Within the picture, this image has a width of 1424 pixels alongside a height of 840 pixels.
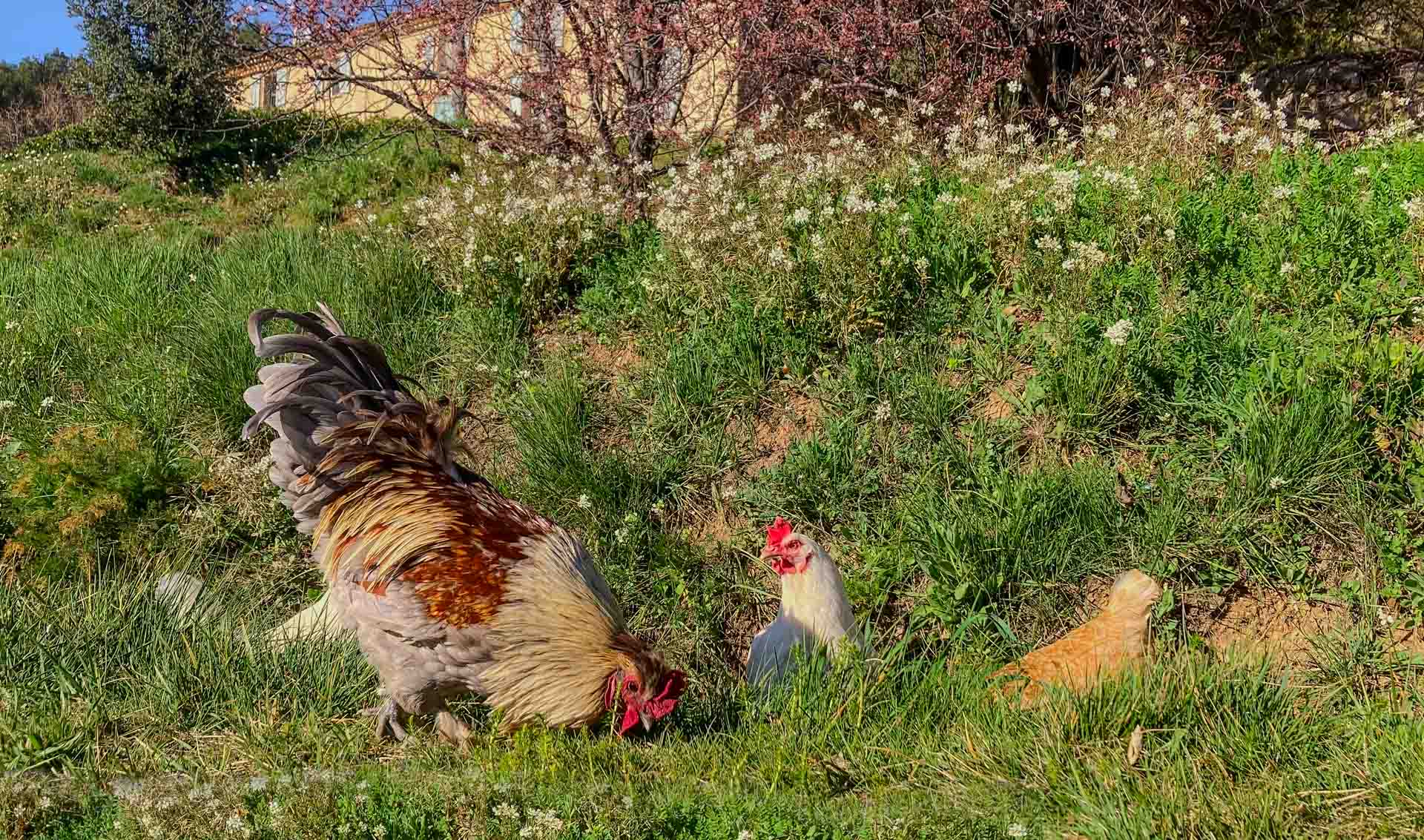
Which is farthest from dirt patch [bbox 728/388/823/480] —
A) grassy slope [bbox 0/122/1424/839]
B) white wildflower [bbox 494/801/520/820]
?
white wildflower [bbox 494/801/520/820]

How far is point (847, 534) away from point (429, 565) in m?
2.06

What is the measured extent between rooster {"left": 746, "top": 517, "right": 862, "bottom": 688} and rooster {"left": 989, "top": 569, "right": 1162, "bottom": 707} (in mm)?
633

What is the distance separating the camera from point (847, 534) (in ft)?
16.2

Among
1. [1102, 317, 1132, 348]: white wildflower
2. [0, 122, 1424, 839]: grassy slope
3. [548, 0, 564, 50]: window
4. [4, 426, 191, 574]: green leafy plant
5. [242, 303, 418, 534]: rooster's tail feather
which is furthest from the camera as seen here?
[548, 0, 564, 50]: window

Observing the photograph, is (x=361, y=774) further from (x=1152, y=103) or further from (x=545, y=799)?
(x=1152, y=103)

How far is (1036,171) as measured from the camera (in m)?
6.09

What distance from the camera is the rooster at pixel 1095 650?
361cm

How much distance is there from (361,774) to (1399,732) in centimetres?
319

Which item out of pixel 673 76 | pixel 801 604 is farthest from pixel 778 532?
pixel 673 76

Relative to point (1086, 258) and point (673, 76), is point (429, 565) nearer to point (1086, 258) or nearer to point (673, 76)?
point (1086, 258)

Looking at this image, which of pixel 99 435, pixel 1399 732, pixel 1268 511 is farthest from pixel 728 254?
pixel 1399 732

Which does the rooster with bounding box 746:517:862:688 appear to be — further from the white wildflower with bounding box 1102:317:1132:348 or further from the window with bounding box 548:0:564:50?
the window with bounding box 548:0:564:50

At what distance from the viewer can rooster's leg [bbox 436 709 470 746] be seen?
373 cm

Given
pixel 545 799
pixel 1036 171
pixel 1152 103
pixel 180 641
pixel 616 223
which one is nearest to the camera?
pixel 545 799
